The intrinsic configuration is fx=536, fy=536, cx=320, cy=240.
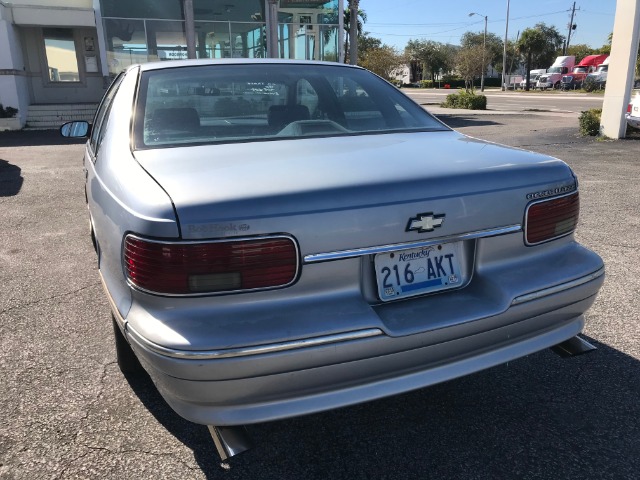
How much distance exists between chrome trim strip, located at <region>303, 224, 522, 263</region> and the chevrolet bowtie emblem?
0.17 feet

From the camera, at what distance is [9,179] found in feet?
29.1

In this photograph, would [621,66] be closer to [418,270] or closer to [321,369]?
[418,270]

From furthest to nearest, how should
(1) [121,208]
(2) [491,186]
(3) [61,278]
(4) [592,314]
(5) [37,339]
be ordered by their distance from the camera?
(3) [61,278] → (4) [592,314] → (5) [37,339] → (2) [491,186] → (1) [121,208]

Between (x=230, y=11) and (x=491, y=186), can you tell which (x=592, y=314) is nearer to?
(x=491, y=186)

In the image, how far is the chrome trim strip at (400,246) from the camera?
1.86 metres

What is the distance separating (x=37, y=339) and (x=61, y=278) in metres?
1.14

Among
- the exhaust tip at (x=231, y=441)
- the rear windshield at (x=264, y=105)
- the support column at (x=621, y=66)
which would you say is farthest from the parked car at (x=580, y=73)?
the exhaust tip at (x=231, y=441)

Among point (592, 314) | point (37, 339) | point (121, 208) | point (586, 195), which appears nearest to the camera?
point (121, 208)

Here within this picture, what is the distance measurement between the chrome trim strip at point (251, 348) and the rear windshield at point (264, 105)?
40.0 inches

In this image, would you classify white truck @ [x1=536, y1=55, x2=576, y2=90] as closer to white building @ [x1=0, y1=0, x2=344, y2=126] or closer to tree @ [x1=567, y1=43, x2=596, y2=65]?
tree @ [x1=567, y1=43, x2=596, y2=65]

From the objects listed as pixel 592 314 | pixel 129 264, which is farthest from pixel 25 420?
pixel 592 314

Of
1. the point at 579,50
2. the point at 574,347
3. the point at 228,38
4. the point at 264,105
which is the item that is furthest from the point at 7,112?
the point at 579,50

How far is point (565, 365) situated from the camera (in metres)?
2.99

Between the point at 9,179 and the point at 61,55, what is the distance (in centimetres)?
Result: 1293
